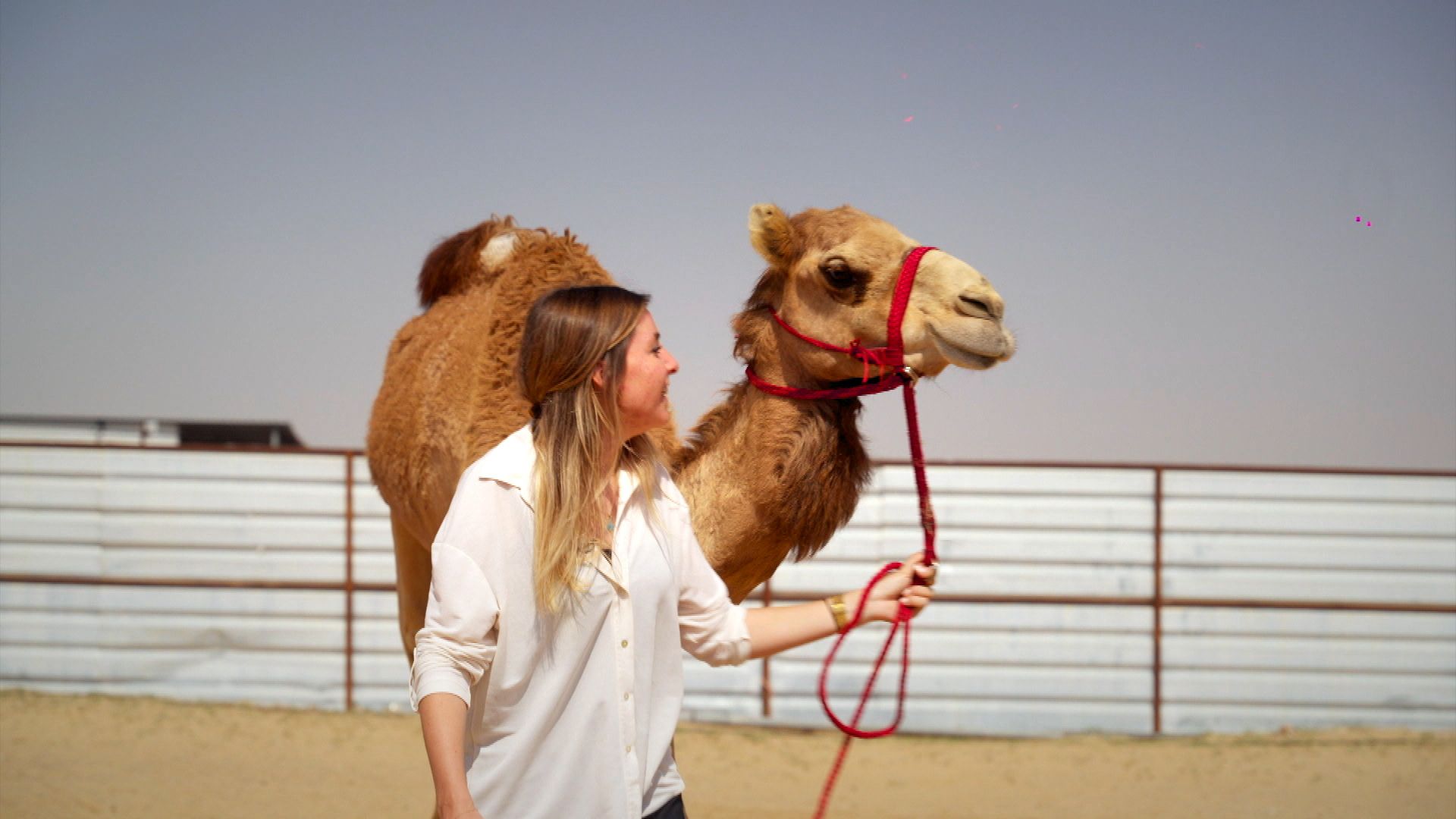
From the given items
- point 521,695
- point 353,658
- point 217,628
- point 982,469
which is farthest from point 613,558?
point 217,628

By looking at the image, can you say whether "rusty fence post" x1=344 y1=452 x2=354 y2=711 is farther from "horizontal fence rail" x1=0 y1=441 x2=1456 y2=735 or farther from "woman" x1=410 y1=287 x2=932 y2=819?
"woman" x1=410 y1=287 x2=932 y2=819

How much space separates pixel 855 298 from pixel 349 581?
6938 mm

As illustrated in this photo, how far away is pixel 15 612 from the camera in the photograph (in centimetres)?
893

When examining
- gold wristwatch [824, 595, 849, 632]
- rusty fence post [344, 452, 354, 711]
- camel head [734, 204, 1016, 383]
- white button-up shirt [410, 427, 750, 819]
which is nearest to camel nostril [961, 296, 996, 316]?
camel head [734, 204, 1016, 383]

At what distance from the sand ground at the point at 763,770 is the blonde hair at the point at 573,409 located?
16.6ft

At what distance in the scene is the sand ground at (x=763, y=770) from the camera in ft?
21.1

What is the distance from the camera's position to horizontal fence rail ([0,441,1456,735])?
8.33 m

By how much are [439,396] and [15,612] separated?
7.25 m

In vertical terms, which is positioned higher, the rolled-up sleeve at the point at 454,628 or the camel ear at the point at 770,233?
the camel ear at the point at 770,233

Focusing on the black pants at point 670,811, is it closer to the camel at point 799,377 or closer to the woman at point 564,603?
the woman at point 564,603

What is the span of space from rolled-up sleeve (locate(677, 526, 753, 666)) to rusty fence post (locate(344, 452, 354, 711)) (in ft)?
23.9

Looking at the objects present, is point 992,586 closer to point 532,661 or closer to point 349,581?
point 349,581

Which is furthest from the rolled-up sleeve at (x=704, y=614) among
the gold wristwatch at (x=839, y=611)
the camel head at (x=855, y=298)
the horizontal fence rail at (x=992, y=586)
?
the horizontal fence rail at (x=992, y=586)

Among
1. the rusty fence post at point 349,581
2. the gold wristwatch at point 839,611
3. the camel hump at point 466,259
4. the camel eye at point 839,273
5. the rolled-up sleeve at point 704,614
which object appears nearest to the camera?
the rolled-up sleeve at point 704,614
